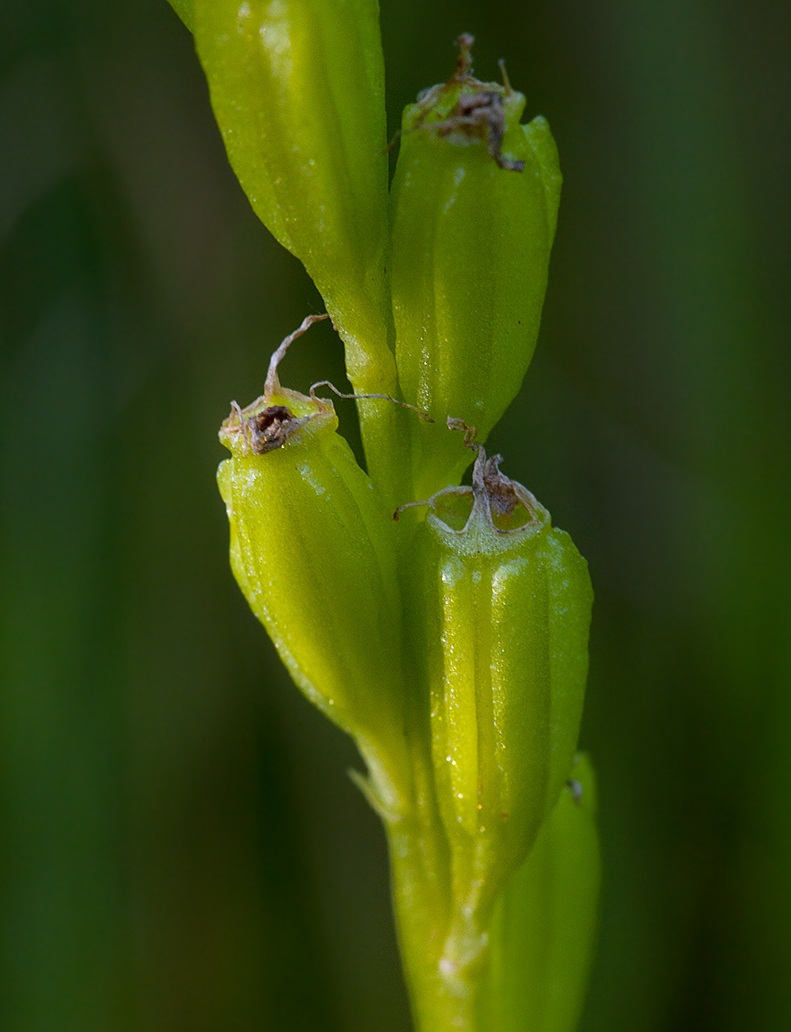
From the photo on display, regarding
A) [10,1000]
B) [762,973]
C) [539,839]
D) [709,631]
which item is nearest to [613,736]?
[709,631]

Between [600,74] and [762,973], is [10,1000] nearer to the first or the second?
[762,973]

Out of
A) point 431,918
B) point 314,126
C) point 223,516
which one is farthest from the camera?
point 223,516

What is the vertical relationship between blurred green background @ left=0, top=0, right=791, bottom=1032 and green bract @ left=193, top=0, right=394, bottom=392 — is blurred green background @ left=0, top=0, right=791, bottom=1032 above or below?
below

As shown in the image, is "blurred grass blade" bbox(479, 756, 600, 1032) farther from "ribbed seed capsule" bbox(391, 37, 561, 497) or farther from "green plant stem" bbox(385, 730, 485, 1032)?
"ribbed seed capsule" bbox(391, 37, 561, 497)

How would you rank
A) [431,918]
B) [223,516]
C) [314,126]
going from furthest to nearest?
[223,516] → [431,918] → [314,126]

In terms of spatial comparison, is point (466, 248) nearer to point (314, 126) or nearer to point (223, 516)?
point (314, 126)

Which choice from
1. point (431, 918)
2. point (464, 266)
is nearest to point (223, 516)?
point (431, 918)

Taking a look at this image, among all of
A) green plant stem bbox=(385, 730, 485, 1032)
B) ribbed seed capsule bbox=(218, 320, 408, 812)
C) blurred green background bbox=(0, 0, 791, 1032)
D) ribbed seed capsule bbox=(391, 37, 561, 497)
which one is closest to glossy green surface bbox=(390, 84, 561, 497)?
ribbed seed capsule bbox=(391, 37, 561, 497)
